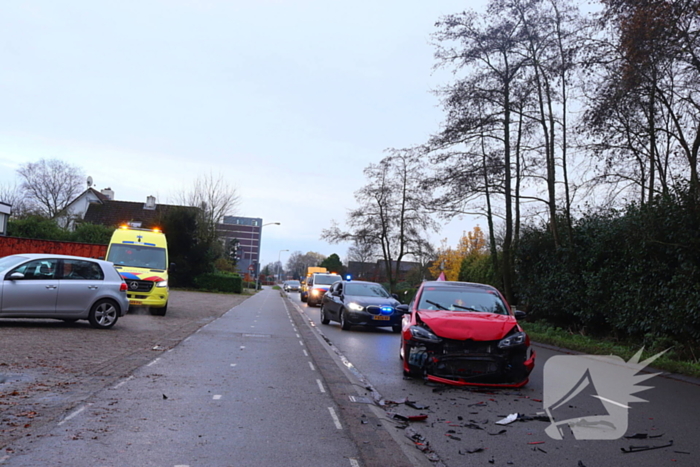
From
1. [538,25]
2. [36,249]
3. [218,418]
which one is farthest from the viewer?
[36,249]

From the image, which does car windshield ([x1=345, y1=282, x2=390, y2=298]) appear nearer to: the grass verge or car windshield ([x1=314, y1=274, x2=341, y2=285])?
the grass verge

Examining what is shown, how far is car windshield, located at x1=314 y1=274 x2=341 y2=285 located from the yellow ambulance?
55.1ft

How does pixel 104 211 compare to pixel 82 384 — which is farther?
pixel 104 211

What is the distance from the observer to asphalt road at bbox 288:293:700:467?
5.22m

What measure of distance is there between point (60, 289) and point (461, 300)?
8.77m

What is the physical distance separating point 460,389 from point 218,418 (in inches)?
150

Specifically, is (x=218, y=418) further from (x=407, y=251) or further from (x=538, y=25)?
(x=407, y=251)

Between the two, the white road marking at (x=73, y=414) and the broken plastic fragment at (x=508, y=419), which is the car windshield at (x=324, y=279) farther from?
the white road marking at (x=73, y=414)

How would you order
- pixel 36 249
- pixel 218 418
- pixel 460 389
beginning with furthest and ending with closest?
pixel 36 249 → pixel 460 389 → pixel 218 418

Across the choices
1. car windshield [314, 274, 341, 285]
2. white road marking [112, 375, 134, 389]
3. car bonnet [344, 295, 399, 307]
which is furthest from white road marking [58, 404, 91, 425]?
car windshield [314, 274, 341, 285]

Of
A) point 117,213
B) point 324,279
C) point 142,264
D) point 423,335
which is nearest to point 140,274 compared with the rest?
Result: point 142,264

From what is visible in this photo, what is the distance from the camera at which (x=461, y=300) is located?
33.5 feet

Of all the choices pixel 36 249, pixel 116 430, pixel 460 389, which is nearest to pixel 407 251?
pixel 36 249

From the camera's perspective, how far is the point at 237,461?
4617 mm
